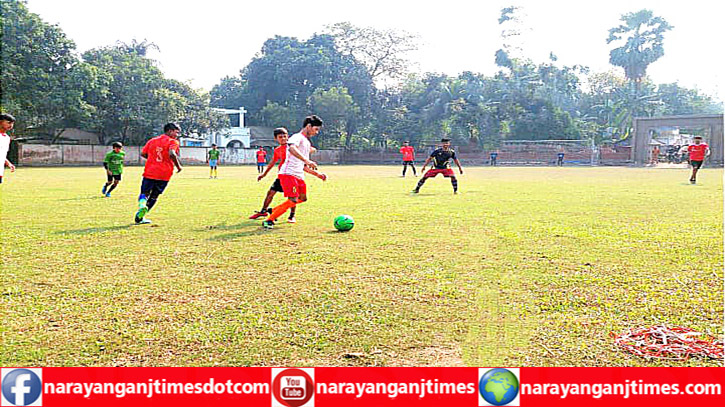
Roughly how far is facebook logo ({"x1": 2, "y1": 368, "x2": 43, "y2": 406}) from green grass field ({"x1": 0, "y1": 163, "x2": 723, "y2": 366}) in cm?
38

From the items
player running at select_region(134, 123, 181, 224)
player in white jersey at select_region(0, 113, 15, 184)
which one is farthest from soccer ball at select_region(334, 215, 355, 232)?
player in white jersey at select_region(0, 113, 15, 184)

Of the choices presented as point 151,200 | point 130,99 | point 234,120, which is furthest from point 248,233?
point 234,120

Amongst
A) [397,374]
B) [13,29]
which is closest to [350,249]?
[397,374]

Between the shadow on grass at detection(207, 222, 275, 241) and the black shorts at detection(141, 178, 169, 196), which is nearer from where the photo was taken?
the shadow on grass at detection(207, 222, 275, 241)

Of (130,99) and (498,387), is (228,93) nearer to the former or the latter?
(130,99)

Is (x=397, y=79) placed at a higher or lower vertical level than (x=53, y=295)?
higher

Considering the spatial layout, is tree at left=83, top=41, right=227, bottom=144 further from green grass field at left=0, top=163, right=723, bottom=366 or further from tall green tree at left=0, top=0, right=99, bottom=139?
green grass field at left=0, top=163, right=723, bottom=366

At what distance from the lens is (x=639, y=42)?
63219mm

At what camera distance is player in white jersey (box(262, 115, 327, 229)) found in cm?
895

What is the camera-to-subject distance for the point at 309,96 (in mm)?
63594

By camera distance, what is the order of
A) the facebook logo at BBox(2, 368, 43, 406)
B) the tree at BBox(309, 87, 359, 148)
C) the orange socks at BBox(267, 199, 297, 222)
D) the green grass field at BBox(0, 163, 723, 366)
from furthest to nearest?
the tree at BBox(309, 87, 359, 148), the orange socks at BBox(267, 199, 297, 222), the green grass field at BBox(0, 163, 723, 366), the facebook logo at BBox(2, 368, 43, 406)

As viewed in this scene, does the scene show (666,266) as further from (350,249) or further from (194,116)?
(194,116)

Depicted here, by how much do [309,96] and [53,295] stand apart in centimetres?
5997

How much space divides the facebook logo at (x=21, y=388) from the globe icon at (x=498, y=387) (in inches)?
80.1
